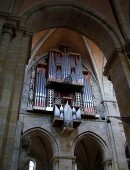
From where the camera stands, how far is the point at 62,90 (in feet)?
41.8

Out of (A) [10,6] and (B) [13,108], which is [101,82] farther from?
(B) [13,108]

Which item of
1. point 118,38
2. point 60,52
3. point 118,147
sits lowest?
point 118,147

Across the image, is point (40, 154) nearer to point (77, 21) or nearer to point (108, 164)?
point (108, 164)

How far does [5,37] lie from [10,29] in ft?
1.19

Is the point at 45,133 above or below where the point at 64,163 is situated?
above

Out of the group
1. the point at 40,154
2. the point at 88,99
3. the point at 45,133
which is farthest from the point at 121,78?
the point at 40,154

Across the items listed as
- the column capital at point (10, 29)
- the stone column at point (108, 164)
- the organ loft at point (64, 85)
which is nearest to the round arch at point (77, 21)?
the organ loft at point (64, 85)

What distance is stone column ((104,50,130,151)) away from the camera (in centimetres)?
582

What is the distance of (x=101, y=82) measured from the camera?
554 inches

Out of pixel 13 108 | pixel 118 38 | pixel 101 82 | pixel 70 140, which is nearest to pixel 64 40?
pixel 101 82

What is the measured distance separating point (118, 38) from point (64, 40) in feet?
28.2

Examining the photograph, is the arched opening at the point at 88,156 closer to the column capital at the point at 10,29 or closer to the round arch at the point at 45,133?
the round arch at the point at 45,133

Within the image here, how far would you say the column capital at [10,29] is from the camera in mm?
5480

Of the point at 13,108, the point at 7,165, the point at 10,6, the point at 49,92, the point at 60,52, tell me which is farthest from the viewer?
the point at 60,52
